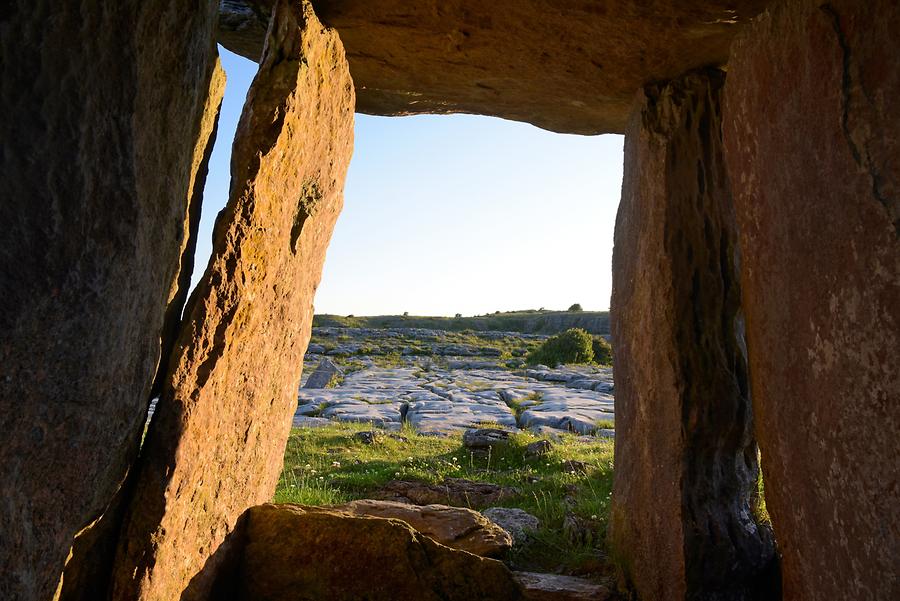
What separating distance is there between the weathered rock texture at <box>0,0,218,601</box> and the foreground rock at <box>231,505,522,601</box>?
3.07 feet

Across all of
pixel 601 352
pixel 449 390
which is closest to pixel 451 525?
pixel 449 390

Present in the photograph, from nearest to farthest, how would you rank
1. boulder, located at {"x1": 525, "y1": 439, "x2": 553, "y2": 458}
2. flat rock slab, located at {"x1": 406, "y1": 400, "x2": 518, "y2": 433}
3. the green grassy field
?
1. boulder, located at {"x1": 525, "y1": 439, "x2": 553, "y2": 458}
2. flat rock slab, located at {"x1": 406, "y1": 400, "x2": 518, "y2": 433}
3. the green grassy field

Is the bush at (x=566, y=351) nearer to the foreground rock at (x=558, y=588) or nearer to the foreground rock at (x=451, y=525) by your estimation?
the foreground rock at (x=451, y=525)

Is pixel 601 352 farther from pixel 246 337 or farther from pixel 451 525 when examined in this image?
pixel 246 337

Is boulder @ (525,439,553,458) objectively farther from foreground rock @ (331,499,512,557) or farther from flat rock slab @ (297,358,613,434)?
foreground rock @ (331,499,512,557)

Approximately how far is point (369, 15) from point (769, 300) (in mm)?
2129

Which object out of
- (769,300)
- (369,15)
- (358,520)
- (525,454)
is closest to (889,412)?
(769,300)

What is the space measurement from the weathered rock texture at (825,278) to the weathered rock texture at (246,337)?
1.74 meters

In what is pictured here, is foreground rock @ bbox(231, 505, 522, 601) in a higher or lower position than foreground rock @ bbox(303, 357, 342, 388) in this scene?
higher

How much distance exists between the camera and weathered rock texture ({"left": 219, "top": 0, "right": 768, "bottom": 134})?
305cm

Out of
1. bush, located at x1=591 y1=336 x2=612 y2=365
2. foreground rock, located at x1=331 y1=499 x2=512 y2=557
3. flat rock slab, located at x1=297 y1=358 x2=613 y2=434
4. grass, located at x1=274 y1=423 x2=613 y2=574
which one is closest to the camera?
foreground rock, located at x1=331 y1=499 x2=512 y2=557

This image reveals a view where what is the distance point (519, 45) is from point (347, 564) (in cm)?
251

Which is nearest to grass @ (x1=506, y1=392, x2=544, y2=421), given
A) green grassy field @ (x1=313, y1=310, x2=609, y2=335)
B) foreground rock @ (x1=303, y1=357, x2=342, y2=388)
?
foreground rock @ (x1=303, y1=357, x2=342, y2=388)

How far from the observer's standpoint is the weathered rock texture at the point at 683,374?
305 centimetres
